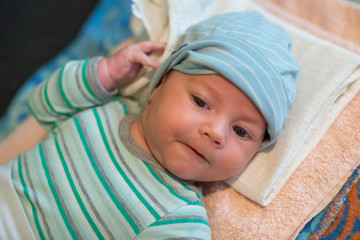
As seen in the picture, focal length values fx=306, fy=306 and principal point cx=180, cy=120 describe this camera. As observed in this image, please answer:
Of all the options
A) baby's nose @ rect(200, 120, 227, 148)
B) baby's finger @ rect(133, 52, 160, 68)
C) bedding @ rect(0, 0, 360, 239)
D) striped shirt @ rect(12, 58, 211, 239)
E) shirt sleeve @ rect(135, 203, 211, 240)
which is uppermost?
baby's finger @ rect(133, 52, 160, 68)

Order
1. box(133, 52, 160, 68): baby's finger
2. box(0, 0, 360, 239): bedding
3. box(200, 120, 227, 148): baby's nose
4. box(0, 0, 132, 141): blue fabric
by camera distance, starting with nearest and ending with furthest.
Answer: box(200, 120, 227, 148): baby's nose
box(0, 0, 360, 239): bedding
box(133, 52, 160, 68): baby's finger
box(0, 0, 132, 141): blue fabric

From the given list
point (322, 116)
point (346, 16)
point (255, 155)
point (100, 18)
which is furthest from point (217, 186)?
point (100, 18)

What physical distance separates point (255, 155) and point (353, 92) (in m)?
0.36

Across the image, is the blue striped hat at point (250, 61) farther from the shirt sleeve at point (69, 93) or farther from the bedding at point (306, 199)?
the shirt sleeve at point (69, 93)

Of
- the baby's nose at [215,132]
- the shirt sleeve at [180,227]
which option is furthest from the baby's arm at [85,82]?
the shirt sleeve at [180,227]

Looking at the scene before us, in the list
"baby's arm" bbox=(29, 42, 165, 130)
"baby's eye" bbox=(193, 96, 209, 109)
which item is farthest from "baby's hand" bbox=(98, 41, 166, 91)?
"baby's eye" bbox=(193, 96, 209, 109)

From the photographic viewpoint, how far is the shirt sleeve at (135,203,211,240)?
2.51ft

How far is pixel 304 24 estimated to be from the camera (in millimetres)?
1215

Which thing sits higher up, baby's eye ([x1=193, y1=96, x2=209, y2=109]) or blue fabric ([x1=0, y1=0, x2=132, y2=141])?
baby's eye ([x1=193, y1=96, x2=209, y2=109])

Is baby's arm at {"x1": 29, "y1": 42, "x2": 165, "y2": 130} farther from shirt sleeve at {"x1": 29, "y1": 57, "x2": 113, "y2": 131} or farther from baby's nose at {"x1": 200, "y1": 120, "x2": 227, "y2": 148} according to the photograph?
baby's nose at {"x1": 200, "y1": 120, "x2": 227, "y2": 148}

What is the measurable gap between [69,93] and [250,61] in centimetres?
61

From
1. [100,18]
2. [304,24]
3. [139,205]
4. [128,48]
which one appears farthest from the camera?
[100,18]

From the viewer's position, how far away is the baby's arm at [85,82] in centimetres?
102

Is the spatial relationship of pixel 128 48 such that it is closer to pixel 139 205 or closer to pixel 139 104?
pixel 139 104
